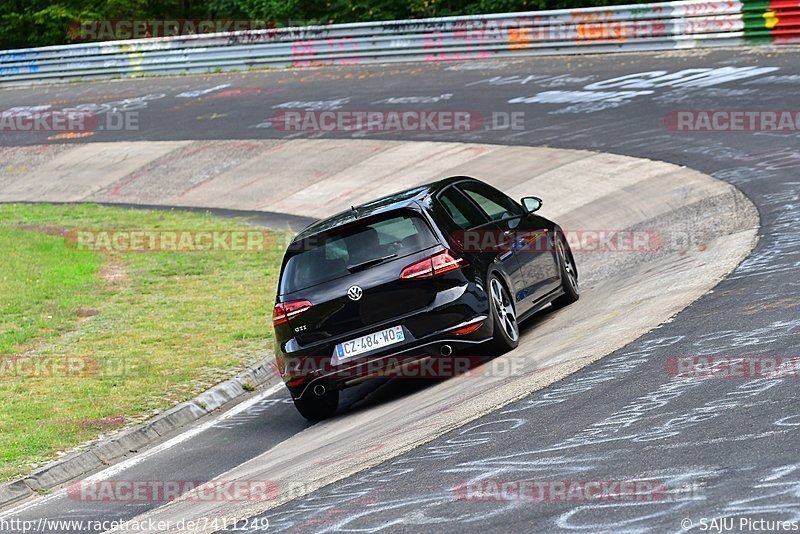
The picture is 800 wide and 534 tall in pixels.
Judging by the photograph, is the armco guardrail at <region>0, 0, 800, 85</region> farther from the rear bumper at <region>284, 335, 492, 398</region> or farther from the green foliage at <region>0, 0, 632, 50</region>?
the rear bumper at <region>284, 335, 492, 398</region>

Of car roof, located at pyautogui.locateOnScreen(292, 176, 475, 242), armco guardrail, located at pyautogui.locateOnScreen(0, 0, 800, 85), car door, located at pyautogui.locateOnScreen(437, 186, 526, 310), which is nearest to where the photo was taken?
car roof, located at pyautogui.locateOnScreen(292, 176, 475, 242)

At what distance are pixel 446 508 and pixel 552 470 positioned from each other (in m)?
0.64

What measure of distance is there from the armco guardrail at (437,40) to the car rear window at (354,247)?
17.9 metres

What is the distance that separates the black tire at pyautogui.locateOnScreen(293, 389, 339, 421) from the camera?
31.9 ft

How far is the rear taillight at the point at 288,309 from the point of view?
9602 mm

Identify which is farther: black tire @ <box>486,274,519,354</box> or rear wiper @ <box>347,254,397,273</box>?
black tire @ <box>486,274,519,354</box>

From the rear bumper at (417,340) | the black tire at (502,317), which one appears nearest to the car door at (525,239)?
the black tire at (502,317)

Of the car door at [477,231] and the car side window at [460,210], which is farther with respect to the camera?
the car side window at [460,210]

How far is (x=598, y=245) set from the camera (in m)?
14.9

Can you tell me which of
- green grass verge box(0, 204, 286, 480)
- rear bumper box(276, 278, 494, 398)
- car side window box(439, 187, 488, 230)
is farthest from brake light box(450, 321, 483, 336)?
green grass verge box(0, 204, 286, 480)

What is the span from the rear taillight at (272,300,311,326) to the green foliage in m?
27.3

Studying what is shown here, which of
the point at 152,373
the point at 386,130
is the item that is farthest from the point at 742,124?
the point at 152,373

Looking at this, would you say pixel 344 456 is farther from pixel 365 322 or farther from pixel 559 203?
pixel 559 203

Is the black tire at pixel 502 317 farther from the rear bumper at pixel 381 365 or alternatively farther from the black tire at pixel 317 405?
the black tire at pixel 317 405
